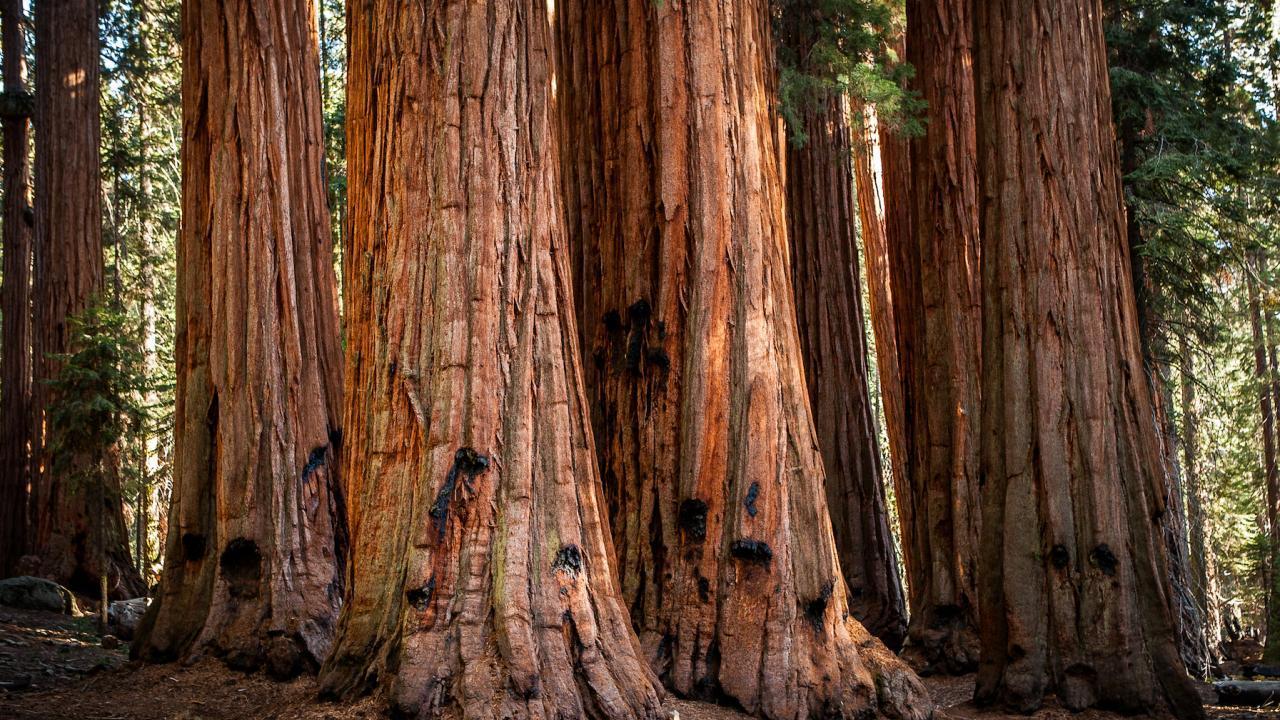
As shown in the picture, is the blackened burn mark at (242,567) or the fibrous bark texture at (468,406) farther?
the blackened burn mark at (242,567)

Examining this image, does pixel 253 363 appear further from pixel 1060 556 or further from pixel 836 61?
pixel 836 61

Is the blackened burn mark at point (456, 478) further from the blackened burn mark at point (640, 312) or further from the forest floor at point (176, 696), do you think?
the blackened burn mark at point (640, 312)

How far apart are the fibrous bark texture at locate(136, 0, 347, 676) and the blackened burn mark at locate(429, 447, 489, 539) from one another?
273 cm

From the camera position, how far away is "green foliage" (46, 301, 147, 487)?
1010cm

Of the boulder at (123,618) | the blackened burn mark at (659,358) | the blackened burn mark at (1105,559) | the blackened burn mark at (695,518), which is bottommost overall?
the boulder at (123,618)

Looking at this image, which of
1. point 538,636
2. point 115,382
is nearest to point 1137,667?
point 538,636

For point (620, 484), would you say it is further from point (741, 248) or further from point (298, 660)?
point (298, 660)

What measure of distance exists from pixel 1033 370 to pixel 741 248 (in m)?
2.29

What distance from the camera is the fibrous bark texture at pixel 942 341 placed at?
9789mm

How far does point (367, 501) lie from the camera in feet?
17.3

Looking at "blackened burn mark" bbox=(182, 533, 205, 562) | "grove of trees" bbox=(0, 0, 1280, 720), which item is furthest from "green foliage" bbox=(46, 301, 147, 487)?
"blackened burn mark" bbox=(182, 533, 205, 562)

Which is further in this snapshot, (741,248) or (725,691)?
(741,248)

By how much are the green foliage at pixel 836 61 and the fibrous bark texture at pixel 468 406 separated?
15.6ft

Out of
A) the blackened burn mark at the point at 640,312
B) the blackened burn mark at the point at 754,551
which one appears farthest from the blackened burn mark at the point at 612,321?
the blackened burn mark at the point at 754,551
